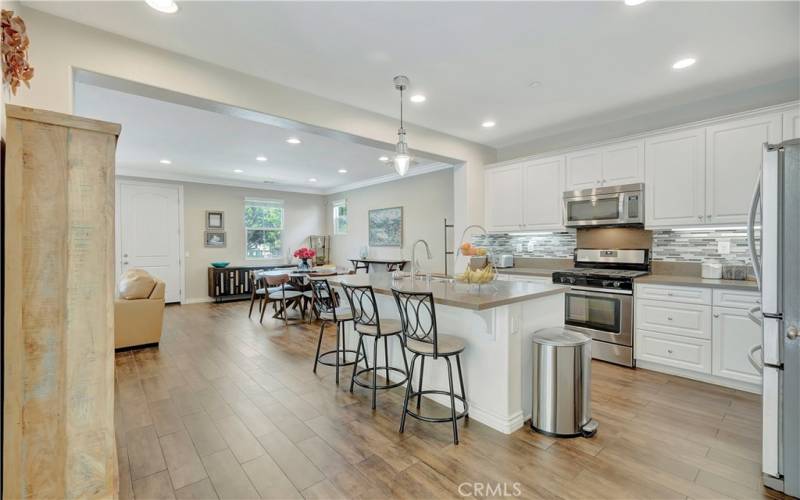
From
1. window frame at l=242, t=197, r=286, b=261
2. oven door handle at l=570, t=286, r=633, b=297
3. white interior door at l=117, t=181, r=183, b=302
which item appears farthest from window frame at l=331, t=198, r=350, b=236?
oven door handle at l=570, t=286, r=633, b=297

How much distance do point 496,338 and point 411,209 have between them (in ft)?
16.6

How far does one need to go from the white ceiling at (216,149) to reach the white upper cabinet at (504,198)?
4.10 ft

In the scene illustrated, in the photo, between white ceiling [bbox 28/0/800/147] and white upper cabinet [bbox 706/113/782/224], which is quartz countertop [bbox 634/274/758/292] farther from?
white ceiling [bbox 28/0/800/147]

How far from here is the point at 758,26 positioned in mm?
2512

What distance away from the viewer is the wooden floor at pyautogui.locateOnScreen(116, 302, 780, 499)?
1930 mm

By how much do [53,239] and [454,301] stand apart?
1965 millimetres

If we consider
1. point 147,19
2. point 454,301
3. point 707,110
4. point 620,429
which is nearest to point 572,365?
point 620,429

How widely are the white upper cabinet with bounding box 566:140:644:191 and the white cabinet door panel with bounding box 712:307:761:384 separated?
1537 mm

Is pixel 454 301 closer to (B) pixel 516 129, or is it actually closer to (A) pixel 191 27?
(A) pixel 191 27

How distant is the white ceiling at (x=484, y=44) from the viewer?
2326 millimetres

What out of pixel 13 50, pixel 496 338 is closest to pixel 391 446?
pixel 496 338

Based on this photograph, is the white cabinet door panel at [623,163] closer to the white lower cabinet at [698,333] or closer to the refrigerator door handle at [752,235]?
the white lower cabinet at [698,333]

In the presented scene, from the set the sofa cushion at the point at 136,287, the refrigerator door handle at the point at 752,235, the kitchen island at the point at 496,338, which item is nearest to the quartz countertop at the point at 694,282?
the kitchen island at the point at 496,338

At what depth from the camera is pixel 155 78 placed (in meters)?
2.69
